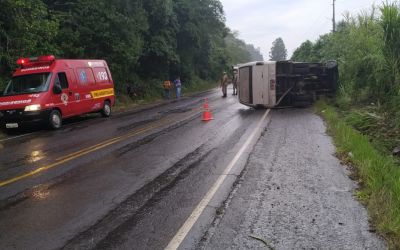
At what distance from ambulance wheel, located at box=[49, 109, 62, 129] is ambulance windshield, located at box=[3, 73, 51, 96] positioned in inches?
33.3

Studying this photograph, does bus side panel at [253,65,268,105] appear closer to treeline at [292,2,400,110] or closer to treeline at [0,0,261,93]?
treeline at [292,2,400,110]

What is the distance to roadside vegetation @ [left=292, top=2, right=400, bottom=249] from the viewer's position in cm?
643

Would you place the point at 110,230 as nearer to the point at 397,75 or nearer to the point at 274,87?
the point at 397,75

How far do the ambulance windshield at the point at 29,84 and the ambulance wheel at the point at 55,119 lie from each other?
33.3 inches

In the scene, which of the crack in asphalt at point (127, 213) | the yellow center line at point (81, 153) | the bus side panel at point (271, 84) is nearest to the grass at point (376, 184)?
the crack in asphalt at point (127, 213)

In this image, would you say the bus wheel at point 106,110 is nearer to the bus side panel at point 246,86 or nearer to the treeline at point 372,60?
the bus side panel at point 246,86

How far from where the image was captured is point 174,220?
585cm

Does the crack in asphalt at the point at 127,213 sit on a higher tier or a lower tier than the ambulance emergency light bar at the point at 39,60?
lower

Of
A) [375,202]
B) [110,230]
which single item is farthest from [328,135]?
[110,230]

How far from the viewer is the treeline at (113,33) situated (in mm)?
18731

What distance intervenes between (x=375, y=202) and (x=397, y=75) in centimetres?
1055

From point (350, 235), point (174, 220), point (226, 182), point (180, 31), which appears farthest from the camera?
point (180, 31)

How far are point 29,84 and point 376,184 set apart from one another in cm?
1262

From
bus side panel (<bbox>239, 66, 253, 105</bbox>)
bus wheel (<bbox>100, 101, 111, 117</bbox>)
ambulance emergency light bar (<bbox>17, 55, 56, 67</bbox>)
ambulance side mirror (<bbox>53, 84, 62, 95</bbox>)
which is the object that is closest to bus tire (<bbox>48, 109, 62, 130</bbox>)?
ambulance side mirror (<bbox>53, 84, 62, 95</bbox>)
